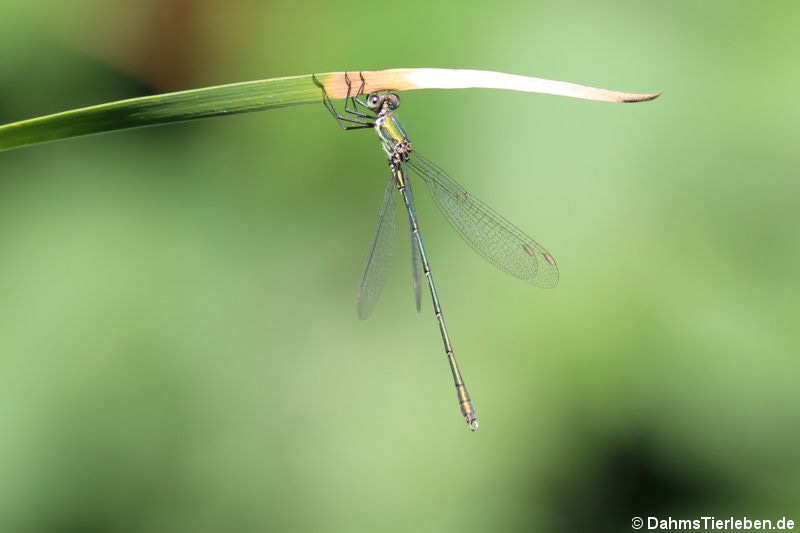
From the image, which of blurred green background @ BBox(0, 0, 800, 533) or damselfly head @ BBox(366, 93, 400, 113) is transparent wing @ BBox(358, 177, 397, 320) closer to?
blurred green background @ BBox(0, 0, 800, 533)

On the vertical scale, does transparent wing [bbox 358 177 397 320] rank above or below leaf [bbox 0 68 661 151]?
above

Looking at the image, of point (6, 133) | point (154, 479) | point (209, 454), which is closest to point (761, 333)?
point (209, 454)

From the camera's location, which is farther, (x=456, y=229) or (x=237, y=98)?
(x=456, y=229)

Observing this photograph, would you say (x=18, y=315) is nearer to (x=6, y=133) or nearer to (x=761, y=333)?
(x=6, y=133)

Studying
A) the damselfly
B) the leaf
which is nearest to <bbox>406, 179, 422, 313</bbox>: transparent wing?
the damselfly

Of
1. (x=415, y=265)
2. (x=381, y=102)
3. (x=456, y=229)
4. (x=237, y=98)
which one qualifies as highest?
(x=381, y=102)

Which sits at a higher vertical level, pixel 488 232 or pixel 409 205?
pixel 409 205

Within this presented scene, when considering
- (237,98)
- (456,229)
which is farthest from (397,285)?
(237,98)

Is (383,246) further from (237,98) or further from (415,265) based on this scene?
(237,98)
